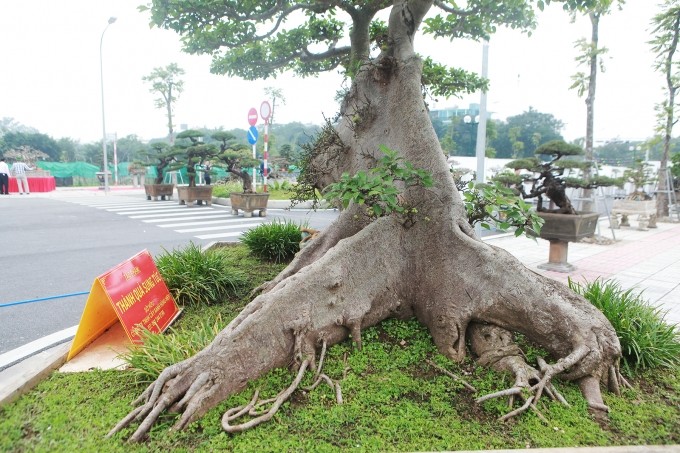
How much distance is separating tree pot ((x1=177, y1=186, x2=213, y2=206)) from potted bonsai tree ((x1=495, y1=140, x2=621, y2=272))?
38.1ft

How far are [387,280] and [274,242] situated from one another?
2.86m

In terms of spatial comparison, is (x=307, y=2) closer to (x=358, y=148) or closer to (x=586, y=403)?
(x=358, y=148)

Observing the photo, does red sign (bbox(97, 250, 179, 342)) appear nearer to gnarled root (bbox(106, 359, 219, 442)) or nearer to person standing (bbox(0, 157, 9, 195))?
gnarled root (bbox(106, 359, 219, 442))

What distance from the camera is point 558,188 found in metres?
6.90

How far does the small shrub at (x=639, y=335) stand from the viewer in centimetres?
324

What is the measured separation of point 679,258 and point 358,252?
818 cm

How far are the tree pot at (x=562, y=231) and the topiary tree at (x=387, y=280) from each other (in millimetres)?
3115

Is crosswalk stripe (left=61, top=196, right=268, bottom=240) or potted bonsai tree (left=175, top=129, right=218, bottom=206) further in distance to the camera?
potted bonsai tree (left=175, top=129, right=218, bottom=206)

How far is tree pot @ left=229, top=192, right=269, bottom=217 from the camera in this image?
1260cm

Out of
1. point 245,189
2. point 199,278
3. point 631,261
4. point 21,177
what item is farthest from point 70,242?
point 21,177

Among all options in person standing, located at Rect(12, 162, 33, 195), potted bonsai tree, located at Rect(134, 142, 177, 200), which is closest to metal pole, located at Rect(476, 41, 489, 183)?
potted bonsai tree, located at Rect(134, 142, 177, 200)

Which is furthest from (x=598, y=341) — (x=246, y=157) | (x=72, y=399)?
(x=246, y=157)

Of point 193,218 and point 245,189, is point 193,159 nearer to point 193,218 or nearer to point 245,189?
point 245,189

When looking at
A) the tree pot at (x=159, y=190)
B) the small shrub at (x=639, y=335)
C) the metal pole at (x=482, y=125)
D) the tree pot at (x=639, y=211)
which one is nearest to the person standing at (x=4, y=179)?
the tree pot at (x=159, y=190)
